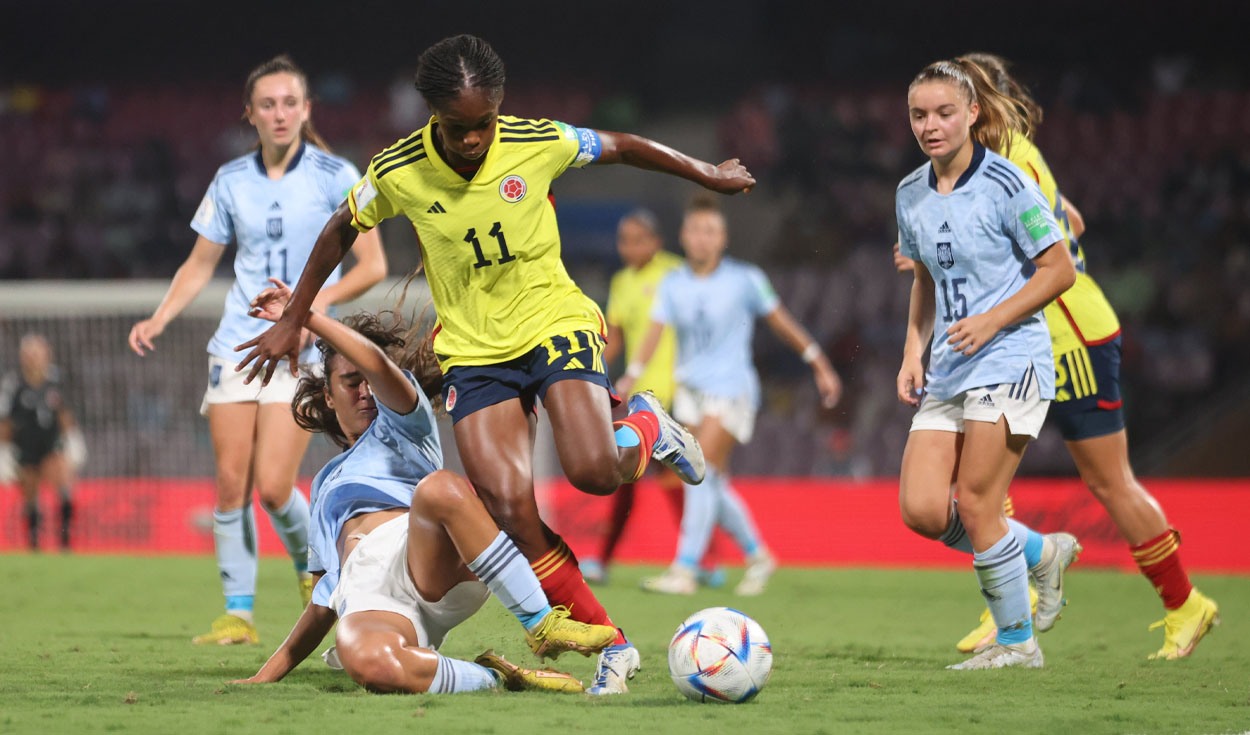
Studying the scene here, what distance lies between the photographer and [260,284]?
227 inches

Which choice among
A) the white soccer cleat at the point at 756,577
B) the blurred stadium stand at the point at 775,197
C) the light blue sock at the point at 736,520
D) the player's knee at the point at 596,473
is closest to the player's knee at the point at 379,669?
the player's knee at the point at 596,473

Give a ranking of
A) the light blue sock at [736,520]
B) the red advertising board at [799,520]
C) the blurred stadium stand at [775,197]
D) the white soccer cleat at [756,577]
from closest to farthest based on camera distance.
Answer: the white soccer cleat at [756,577] → the light blue sock at [736,520] → the red advertising board at [799,520] → the blurred stadium stand at [775,197]

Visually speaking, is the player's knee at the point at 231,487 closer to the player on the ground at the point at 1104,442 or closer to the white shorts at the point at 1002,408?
the white shorts at the point at 1002,408

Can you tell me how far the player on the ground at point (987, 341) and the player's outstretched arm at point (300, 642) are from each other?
6.44ft

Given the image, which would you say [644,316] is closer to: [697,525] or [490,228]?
[697,525]

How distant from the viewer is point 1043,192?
5.06m

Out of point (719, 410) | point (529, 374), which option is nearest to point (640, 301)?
point (719, 410)

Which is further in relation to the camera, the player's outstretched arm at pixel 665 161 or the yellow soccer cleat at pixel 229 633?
the yellow soccer cleat at pixel 229 633

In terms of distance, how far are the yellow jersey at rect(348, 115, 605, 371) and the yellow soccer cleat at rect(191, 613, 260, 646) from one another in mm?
1851

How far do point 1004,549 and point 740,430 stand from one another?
4.07 m

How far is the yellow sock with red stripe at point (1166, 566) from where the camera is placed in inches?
212

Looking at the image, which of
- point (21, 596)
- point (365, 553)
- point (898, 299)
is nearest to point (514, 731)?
point (365, 553)

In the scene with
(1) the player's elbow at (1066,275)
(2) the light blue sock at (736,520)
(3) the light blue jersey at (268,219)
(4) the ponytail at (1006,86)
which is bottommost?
(2) the light blue sock at (736,520)

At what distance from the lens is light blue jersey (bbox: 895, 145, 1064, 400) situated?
4.53 meters
